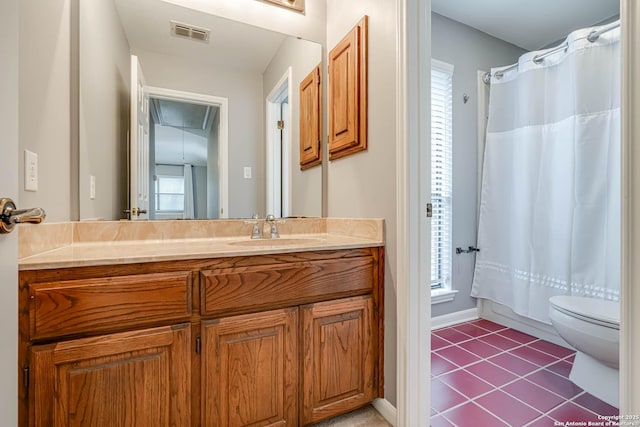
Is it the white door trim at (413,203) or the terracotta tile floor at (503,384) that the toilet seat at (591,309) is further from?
the white door trim at (413,203)

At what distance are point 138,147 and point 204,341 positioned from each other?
3.28 ft

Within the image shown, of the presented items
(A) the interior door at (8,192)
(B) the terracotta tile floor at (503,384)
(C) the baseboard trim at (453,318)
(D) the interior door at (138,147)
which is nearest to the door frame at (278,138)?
(D) the interior door at (138,147)

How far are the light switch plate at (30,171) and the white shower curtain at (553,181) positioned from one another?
9.21ft

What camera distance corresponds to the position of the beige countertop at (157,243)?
942mm

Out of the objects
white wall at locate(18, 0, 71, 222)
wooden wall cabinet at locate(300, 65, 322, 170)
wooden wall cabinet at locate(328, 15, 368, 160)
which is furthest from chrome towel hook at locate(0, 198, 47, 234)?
wooden wall cabinet at locate(300, 65, 322, 170)

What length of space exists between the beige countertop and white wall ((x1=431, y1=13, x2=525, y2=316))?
1.37 m

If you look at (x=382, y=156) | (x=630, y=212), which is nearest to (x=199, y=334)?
(x=382, y=156)

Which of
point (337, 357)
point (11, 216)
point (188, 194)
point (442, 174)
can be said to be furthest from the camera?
point (442, 174)

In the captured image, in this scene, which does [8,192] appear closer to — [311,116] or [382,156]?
[382,156]

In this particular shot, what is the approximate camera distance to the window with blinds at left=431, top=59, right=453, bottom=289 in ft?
8.20

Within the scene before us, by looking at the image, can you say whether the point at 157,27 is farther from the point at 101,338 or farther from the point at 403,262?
the point at 403,262

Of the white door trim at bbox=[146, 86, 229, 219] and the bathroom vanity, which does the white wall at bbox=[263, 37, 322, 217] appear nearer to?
the white door trim at bbox=[146, 86, 229, 219]

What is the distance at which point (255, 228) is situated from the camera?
1688 millimetres

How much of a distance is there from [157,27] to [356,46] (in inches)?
39.7
